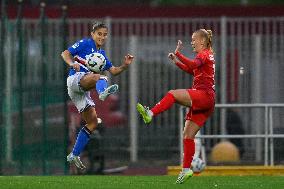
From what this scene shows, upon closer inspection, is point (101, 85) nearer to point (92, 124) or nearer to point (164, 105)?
point (92, 124)

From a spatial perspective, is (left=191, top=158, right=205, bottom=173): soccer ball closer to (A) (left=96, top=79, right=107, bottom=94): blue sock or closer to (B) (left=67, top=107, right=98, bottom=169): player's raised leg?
(B) (left=67, top=107, right=98, bottom=169): player's raised leg

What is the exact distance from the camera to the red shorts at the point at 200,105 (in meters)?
20.0

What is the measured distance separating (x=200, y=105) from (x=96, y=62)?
2.05 metres

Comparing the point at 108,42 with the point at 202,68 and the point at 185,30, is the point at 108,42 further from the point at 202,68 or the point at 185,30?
the point at 202,68

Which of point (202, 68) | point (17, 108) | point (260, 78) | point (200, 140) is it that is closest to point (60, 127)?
point (17, 108)

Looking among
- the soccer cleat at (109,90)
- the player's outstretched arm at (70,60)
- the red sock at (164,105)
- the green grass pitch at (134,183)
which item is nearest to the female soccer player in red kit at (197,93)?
the red sock at (164,105)

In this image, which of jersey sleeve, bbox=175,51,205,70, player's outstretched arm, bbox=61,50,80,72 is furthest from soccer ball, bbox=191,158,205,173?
jersey sleeve, bbox=175,51,205,70

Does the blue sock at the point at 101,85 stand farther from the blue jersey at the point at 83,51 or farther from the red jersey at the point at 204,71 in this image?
the red jersey at the point at 204,71

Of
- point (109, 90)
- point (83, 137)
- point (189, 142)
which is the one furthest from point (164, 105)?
point (83, 137)

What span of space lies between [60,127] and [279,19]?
5.57 m

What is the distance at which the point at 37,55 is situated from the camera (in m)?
27.8

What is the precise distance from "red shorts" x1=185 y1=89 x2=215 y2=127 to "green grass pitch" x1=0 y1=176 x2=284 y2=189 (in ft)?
2.96

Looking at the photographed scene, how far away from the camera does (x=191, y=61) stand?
64.9ft

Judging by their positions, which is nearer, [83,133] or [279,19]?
[83,133]
